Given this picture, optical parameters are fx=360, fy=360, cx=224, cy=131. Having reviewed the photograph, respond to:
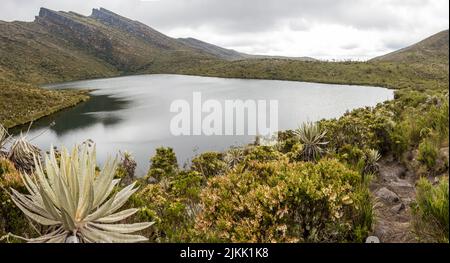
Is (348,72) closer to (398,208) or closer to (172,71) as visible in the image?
(172,71)

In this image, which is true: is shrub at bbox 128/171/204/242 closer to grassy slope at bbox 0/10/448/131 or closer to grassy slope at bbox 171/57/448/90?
grassy slope at bbox 0/10/448/131

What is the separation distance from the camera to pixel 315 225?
14.4 ft

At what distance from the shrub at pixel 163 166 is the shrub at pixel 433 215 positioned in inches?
457

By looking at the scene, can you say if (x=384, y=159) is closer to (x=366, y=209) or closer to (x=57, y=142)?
(x=366, y=209)

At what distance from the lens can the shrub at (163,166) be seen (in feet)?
49.6

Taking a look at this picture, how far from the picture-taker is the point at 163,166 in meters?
16.1

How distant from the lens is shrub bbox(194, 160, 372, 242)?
13.1ft

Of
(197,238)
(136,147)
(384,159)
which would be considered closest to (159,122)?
(136,147)

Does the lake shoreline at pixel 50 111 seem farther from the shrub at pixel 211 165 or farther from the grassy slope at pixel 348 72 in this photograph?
the grassy slope at pixel 348 72

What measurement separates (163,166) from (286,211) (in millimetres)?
12628

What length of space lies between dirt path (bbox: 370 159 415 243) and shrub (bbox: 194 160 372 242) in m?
0.36

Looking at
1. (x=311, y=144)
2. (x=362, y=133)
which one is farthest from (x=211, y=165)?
(x=362, y=133)
